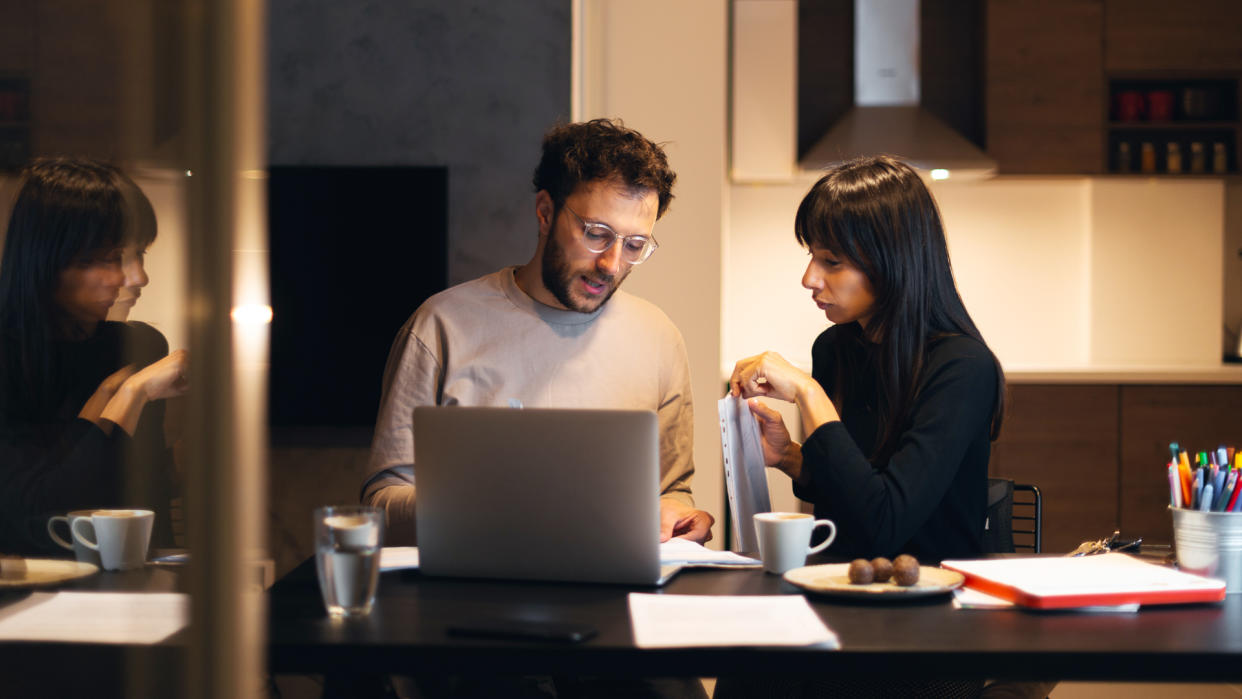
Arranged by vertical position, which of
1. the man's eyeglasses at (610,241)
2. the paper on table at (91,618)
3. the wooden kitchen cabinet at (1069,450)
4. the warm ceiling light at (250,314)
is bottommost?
the wooden kitchen cabinet at (1069,450)

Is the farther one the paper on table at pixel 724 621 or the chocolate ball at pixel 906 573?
the chocolate ball at pixel 906 573

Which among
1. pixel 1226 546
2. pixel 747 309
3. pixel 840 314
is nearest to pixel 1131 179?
pixel 747 309

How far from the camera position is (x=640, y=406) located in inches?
77.6

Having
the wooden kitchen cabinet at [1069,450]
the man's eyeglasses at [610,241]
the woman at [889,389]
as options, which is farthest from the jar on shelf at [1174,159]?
the man's eyeglasses at [610,241]

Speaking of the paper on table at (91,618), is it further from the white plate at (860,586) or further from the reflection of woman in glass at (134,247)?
the white plate at (860,586)

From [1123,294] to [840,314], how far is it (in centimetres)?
348

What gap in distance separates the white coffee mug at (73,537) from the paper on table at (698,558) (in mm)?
1025

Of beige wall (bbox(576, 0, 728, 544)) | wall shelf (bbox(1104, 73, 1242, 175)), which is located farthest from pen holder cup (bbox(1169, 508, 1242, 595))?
wall shelf (bbox(1104, 73, 1242, 175))

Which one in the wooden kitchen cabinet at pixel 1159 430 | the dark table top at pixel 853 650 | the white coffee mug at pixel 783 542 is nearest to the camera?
the dark table top at pixel 853 650

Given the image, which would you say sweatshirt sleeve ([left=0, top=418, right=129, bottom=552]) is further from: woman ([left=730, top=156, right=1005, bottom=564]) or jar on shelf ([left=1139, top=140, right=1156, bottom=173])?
jar on shelf ([left=1139, top=140, right=1156, bottom=173])

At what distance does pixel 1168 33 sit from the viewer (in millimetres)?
4387

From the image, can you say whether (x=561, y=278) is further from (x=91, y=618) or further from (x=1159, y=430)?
(x=1159, y=430)

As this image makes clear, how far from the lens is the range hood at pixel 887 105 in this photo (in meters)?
4.39

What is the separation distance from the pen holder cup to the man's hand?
0.67 meters
